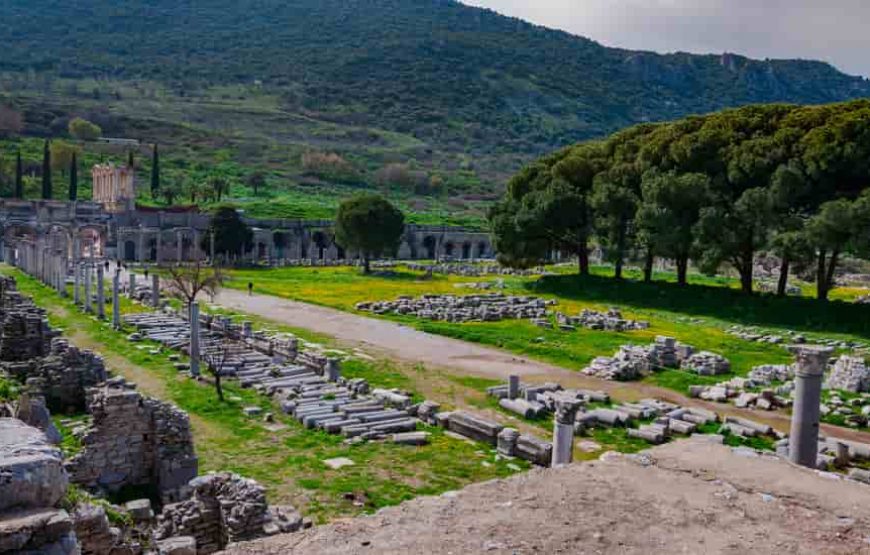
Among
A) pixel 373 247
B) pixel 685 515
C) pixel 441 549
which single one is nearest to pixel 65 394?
pixel 441 549

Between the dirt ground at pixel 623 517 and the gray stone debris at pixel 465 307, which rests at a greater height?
the dirt ground at pixel 623 517

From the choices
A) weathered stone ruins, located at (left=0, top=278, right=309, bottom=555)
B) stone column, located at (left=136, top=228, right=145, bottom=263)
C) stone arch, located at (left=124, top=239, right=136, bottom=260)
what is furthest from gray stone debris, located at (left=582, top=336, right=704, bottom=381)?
stone arch, located at (left=124, top=239, right=136, bottom=260)

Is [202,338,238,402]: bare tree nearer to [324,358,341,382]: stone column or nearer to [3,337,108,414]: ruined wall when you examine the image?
[3,337,108,414]: ruined wall

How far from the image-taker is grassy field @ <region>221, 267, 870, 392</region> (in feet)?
84.3

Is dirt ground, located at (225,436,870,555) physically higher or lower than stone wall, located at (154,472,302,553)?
higher

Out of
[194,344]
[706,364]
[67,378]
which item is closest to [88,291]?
[194,344]

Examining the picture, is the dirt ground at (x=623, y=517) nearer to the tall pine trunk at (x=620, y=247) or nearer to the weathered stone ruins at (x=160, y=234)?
the tall pine trunk at (x=620, y=247)

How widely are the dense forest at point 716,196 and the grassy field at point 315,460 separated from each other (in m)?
23.0

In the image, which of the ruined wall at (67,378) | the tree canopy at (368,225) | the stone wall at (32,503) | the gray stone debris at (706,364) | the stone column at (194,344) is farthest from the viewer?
the tree canopy at (368,225)

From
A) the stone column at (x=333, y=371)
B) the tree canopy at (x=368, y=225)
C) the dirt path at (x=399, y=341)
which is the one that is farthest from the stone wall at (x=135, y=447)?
the tree canopy at (x=368, y=225)

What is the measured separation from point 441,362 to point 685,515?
53.1ft

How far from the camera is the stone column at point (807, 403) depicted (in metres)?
12.6

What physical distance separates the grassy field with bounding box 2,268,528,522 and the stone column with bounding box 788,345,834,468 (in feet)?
15.8

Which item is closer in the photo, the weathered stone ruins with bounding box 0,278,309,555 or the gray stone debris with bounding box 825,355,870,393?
the weathered stone ruins with bounding box 0,278,309,555
